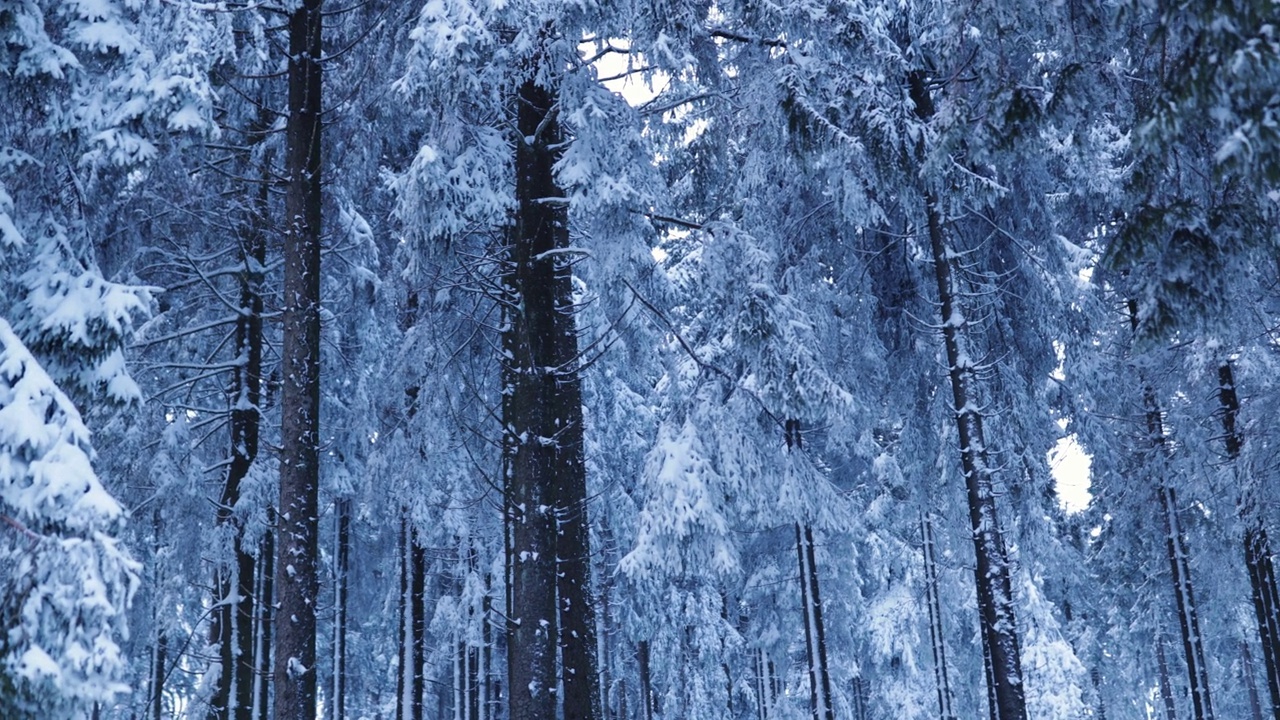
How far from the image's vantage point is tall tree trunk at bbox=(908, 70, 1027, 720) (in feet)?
38.4

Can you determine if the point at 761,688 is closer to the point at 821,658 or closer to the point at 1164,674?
the point at 1164,674

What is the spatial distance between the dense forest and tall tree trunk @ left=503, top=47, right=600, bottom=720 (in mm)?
42

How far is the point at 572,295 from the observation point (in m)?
13.6

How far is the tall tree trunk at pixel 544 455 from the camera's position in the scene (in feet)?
28.2

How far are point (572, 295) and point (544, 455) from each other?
16.6 ft

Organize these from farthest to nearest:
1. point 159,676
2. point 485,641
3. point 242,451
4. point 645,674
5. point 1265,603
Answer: point 645,674 < point 159,676 < point 485,641 < point 1265,603 < point 242,451

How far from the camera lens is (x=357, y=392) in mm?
15516

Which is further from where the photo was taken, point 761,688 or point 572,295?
point 761,688

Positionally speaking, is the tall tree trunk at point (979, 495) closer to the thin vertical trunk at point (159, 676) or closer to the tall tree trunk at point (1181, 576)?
the tall tree trunk at point (1181, 576)

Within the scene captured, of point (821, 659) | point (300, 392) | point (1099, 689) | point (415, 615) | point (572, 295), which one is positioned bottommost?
point (821, 659)

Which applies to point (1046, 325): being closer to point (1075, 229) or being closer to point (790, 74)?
point (1075, 229)

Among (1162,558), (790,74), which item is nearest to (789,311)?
(790,74)

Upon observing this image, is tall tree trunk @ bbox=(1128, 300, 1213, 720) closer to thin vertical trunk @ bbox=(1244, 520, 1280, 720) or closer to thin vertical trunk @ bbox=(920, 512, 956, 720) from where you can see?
thin vertical trunk @ bbox=(1244, 520, 1280, 720)

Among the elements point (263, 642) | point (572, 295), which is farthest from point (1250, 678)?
point (263, 642)
